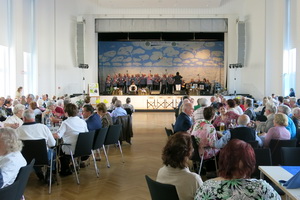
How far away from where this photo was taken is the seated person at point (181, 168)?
2.48 metres

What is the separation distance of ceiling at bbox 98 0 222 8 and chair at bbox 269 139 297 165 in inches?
570

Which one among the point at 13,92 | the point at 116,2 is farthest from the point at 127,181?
the point at 116,2

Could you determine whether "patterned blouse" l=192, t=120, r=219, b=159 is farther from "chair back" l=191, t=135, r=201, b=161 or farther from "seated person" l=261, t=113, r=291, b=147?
"seated person" l=261, t=113, r=291, b=147

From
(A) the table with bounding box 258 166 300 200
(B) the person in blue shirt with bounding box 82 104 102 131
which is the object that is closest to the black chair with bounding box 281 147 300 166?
(A) the table with bounding box 258 166 300 200

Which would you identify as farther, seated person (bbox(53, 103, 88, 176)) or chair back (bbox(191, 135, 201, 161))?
seated person (bbox(53, 103, 88, 176))

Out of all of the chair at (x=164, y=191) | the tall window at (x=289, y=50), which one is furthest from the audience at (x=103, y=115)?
the tall window at (x=289, y=50)

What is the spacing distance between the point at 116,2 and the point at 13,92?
8.01 meters

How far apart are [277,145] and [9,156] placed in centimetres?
317

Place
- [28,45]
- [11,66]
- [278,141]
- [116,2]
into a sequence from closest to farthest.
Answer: [278,141], [11,66], [28,45], [116,2]

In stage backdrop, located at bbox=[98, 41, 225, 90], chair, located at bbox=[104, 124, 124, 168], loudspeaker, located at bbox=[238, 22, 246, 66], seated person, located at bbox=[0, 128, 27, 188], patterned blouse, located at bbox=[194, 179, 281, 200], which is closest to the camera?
patterned blouse, located at bbox=[194, 179, 281, 200]

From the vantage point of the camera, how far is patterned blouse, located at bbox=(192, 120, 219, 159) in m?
4.73

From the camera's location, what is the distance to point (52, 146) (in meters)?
4.75

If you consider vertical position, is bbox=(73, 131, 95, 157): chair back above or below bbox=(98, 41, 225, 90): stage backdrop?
below

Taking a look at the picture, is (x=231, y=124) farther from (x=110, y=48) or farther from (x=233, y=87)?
(x=110, y=48)
